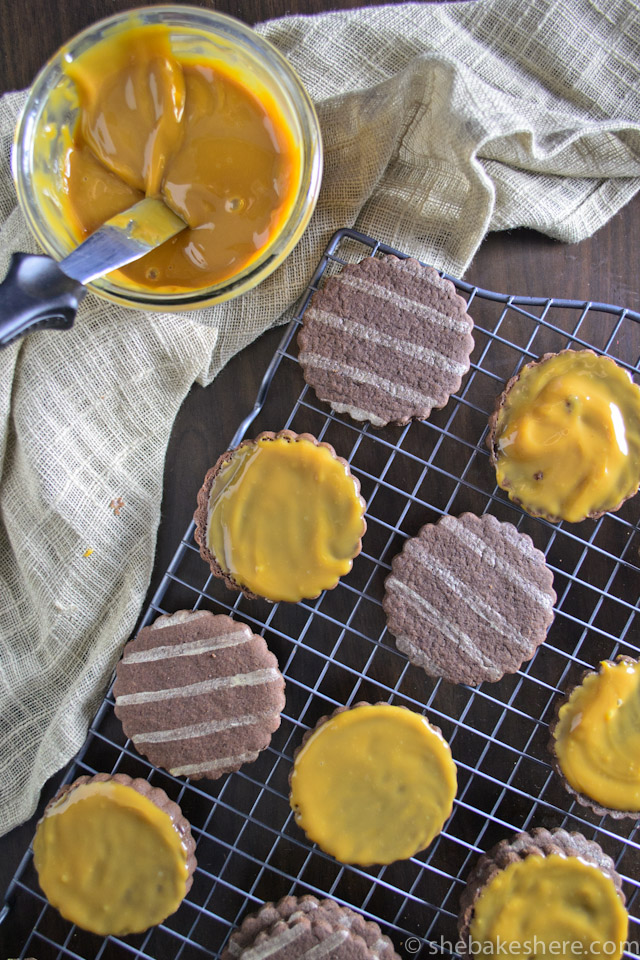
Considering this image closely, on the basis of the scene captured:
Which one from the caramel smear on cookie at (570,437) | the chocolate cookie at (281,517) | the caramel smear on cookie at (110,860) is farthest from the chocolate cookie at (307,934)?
the caramel smear on cookie at (570,437)

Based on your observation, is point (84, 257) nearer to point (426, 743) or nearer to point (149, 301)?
point (149, 301)

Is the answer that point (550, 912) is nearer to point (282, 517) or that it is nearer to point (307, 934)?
point (307, 934)

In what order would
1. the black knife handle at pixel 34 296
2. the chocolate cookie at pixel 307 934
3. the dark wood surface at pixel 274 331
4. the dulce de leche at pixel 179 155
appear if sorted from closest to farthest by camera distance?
the black knife handle at pixel 34 296 → the dulce de leche at pixel 179 155 → the chocolate cookie at pixel 307 934 → the dark wood surface at pixel 274 331

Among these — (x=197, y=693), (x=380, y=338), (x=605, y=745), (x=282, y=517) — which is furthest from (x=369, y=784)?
(x=380, y=338)

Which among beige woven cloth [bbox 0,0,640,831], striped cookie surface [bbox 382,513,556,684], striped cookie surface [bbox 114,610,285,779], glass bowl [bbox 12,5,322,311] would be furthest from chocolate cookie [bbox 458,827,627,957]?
glass bowl [bbox 12,5,322,311]

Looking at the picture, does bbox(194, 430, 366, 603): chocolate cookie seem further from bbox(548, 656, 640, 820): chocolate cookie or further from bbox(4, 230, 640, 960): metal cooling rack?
bbox(548, 656, 640, 820): chocolate cookie

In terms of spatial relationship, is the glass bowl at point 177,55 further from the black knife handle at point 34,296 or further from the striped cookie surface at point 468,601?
the striped cookie surface at point 468,601
